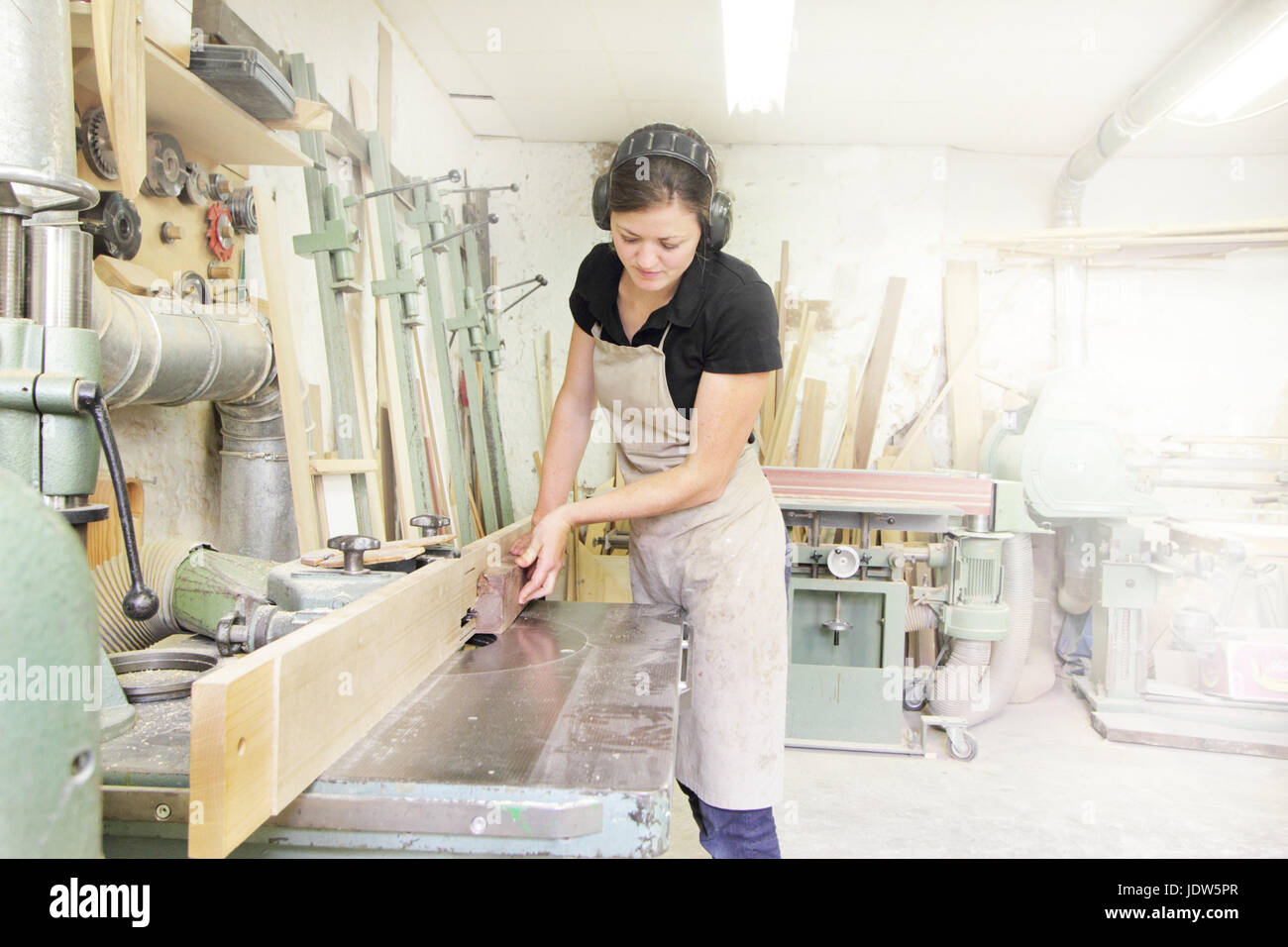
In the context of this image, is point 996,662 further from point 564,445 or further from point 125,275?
point 125,275

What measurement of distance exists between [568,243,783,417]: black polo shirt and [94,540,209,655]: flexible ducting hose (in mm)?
922

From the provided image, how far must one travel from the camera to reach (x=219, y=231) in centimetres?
208

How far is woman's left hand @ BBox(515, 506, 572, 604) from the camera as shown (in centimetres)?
149

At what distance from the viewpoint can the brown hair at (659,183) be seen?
1.43m

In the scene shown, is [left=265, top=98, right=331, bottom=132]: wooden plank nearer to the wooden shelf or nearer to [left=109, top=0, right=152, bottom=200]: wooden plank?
the wooden shelf

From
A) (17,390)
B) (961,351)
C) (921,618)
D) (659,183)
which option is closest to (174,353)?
(17,390)

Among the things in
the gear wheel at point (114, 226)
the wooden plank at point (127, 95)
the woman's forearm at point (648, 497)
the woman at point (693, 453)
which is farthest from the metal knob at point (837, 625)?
the wooden plank at point (127, 95)

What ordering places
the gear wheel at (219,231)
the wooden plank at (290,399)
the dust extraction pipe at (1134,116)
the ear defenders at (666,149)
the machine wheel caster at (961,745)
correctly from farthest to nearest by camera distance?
the machine wheel caster at (961,745)
the dust extraction pipe at (1134,116)
the gear wheel at (219,231)
the wooden plank at (290,399)
the ear defenders at (666,149)

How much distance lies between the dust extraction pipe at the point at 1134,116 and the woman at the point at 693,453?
2517 mm

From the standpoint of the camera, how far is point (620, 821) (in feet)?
2.66

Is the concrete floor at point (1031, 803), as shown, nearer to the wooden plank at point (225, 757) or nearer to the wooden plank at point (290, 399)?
the wooden plank at point (290, 399)

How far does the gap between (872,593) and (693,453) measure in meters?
2.07

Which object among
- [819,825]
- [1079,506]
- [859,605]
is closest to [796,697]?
[859,605]

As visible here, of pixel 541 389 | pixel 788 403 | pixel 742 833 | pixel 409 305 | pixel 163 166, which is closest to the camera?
pixel 742 833
